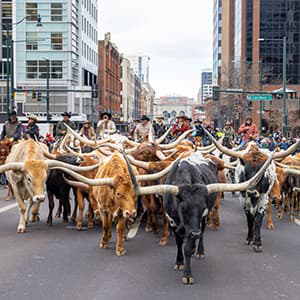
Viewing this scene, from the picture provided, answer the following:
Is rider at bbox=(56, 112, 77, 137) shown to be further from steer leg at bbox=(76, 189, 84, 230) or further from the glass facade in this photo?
the glass facade

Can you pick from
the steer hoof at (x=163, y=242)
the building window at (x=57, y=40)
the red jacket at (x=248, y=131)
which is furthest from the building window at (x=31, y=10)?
the steer hoof at (x=163, y=242)

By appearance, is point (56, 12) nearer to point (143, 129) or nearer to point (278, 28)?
point (278, 28)

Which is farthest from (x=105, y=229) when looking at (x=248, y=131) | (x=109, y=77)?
(x=109, y=77)

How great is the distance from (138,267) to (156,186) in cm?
135

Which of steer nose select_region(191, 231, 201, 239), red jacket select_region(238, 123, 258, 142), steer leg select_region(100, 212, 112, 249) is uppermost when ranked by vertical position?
red jacket select_region(238, 123, 258, 142)

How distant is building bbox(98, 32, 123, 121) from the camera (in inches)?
2817

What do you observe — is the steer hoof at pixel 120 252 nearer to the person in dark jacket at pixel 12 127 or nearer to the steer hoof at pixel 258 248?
the steer hoof at pixel 258 248

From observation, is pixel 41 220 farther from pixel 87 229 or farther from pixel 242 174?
pixel 242 174

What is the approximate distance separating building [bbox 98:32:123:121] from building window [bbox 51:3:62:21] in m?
14.6

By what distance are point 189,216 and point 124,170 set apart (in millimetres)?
1958

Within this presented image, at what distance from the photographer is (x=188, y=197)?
6.84 m

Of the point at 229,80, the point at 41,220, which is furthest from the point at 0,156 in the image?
the point at 229,80

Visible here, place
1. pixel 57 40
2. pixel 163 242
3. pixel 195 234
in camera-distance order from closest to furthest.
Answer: pixel 195 234 < pixel 163 242 < pixel 57 40

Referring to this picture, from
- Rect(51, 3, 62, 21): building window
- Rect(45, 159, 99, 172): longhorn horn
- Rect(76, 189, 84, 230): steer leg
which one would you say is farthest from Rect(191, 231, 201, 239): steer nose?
Rect(51, 3, 62, 21): building window
